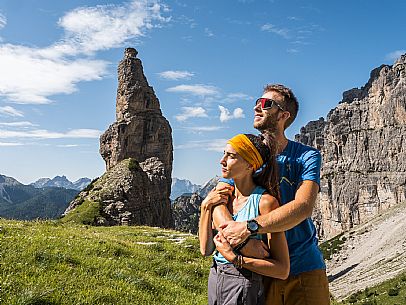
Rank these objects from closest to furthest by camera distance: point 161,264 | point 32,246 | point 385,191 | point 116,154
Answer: point 32,246
point 161,264
point 116,154
point 385,191

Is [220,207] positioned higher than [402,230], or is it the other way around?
[220,207]

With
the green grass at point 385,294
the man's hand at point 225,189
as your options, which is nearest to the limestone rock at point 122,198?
the green grass at point 385,294

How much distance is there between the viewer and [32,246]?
12.8 meters

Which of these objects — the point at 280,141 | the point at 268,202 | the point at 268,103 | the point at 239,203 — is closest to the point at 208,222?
the point at 239,203

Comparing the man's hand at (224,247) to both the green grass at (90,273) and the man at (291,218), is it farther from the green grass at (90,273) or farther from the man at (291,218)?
the green grass at (90,273)

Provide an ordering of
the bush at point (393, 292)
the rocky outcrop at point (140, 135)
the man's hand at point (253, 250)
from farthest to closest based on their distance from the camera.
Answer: the rocky outcrop at point (140, 135), the bush at point (393, 292), the man's hand at point (253, 250)

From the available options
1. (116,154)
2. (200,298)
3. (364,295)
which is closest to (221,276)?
(200,298)

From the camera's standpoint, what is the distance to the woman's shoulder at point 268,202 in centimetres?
537

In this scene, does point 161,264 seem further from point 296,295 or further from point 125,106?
point 125,106

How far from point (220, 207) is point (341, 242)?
15706cm

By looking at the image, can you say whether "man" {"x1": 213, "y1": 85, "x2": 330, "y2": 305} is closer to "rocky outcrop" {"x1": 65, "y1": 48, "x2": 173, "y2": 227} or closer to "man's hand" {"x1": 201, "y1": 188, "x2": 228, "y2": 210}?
"man's hand" {"x1": 201, "y1": 188, "x2": 228, "y2": 210}

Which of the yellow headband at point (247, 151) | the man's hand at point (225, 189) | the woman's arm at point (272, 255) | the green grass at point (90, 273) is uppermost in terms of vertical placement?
the yellow headband at point (247, 151)

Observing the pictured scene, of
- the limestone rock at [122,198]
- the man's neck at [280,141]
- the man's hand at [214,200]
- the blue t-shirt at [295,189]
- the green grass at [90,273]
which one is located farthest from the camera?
the limestone rock at [122,198]

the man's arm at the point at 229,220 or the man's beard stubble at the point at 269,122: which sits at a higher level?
the man's beard stubble at the point at 269,122
